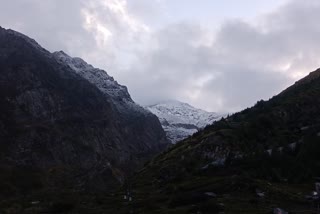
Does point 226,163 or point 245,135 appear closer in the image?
point 226,163

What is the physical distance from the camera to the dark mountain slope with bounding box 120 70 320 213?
78338 mm

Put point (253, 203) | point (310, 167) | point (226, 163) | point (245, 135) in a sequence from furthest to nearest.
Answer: point (245, 135) < point (226, 163) < point (310, 167) < point (253, 203)

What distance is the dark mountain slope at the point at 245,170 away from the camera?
257 ft

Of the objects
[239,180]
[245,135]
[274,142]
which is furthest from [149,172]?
→ [239,180]

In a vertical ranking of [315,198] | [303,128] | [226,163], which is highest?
[303,128]

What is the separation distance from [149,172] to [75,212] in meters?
108

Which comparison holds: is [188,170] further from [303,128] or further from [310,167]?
[310,167]

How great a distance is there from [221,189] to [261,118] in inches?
3909

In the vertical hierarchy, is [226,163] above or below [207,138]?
below

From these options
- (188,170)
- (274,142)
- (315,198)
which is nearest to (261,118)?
(274,142)

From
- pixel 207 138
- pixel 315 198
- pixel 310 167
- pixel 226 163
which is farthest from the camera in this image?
pixel 207 138

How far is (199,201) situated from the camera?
8138 cm

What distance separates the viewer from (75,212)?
83.9 m

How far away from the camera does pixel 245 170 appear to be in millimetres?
130250
